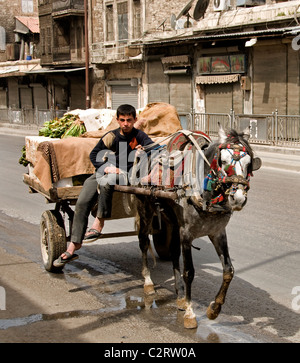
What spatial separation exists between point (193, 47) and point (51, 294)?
24827mm

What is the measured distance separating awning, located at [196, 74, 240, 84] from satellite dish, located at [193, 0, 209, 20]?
3.24m

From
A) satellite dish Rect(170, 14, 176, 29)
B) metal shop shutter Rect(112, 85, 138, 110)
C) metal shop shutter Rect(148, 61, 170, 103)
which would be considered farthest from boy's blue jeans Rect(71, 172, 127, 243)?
metal shop shutter Rect(112, 85, 138, 110)

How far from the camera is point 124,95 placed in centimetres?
3772

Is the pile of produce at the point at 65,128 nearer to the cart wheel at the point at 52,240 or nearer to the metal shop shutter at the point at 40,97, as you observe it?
the cart wheel at the point at 52,240

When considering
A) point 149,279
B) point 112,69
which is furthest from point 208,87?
point 149,279

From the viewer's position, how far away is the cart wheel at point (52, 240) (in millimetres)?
7480

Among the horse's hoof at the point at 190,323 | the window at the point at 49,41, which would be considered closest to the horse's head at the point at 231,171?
the horse's hoof at the point at 190,323

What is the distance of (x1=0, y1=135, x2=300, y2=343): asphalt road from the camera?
5547 mm

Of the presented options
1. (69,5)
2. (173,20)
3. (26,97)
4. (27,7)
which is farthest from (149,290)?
(27,7)

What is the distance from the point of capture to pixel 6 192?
46.4 ft

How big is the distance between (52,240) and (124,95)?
30846 mm

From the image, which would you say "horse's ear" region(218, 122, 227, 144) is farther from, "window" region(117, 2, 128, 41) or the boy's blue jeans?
"window" region(117, 2, 128, 41)

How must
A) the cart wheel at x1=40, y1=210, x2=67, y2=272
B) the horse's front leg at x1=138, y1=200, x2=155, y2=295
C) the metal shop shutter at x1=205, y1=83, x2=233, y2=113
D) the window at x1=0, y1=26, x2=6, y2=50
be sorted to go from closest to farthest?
the horse's front leg at x1=138, y1=200, x2=155, y2=295
the cart wheel at x1=40, y1=210, x2=67, y2=272
the metal shop shutter at x1=205, y1=83, x2=233, y2=113
the window at x1=0, y1=26, x2=6, y2=50
